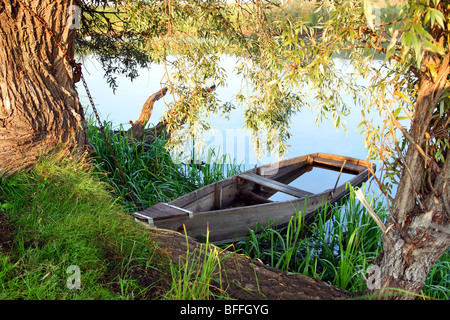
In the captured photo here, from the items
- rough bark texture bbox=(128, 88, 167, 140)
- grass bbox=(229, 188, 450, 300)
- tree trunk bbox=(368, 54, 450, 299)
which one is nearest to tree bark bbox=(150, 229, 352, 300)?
tree trunk bbox=(368, 54, 450, 299)

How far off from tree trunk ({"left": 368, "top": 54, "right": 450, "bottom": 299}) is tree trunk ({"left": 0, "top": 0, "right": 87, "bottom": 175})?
3019mm

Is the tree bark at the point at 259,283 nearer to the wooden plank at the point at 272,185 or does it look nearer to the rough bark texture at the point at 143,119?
the wooden plank at the point at 272,185

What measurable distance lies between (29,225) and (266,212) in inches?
104

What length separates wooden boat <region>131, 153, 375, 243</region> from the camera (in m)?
4.01

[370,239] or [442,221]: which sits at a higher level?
[370,239]

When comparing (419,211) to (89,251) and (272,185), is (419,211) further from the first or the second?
(272,185)

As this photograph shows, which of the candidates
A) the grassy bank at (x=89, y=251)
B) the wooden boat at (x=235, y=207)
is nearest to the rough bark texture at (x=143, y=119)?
the wooden boat at (x=235, y=207)

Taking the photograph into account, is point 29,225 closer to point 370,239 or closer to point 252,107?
point 252,107

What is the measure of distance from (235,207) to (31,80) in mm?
2665

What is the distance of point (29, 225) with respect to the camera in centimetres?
291

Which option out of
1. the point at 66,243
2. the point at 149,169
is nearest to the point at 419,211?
the point at 66,243

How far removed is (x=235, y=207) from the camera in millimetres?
5078

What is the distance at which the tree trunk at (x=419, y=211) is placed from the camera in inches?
89.7
